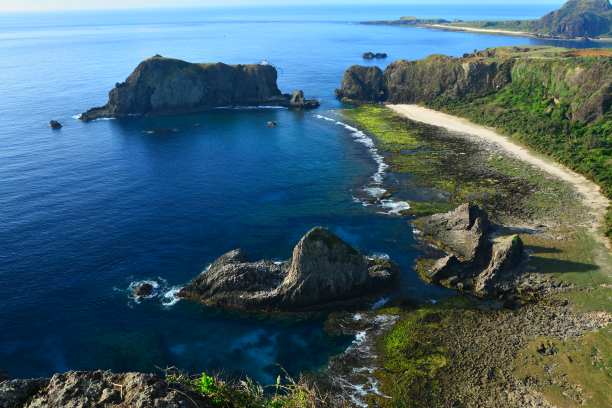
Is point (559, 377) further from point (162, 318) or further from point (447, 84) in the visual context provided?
point (447, 84)

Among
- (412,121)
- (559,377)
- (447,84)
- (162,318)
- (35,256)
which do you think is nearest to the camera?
(559,377)

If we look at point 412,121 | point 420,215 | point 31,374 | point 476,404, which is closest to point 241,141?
point 412,121

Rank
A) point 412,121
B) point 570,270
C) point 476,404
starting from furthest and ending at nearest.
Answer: point 412,121 → point 570,270 → point 476,404

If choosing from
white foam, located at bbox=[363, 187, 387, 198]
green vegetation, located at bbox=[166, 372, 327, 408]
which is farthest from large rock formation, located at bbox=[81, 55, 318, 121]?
green vegetation, located at bbox=[166, 372, 327, 408]

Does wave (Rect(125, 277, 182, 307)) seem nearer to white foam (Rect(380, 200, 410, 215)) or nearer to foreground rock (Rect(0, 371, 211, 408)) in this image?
foreground rock (Rect(0, 371, 211, 408))

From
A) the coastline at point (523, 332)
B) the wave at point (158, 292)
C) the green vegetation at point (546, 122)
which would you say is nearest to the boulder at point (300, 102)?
the green vegetation at point (546, 122)

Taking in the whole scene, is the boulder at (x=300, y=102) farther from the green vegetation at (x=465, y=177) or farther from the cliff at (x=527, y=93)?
the green vegetation at (x=465, y=177)
